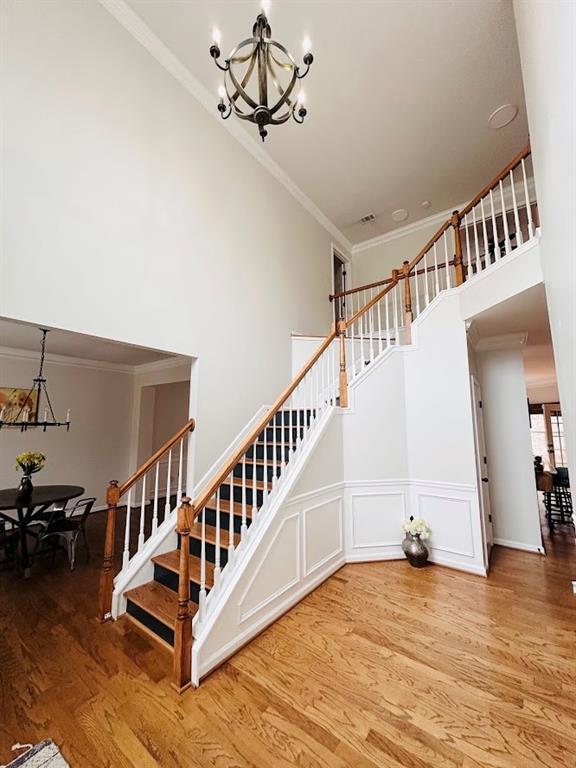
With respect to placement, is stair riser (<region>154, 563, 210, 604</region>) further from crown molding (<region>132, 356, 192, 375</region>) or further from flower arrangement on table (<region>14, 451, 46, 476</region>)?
crown molding (<region>132, 356, 192, 375</region>)

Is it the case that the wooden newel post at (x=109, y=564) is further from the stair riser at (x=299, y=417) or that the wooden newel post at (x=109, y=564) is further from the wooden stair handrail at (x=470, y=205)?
the wooden stair handrail at (x=470, y=205)

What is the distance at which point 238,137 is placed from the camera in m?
4.34

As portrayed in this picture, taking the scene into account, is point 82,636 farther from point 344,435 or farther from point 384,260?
point 384,260

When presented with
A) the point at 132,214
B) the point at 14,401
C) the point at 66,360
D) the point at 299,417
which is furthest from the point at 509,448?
the point at 14,401

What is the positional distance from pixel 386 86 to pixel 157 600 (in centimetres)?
603

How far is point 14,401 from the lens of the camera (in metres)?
5.16

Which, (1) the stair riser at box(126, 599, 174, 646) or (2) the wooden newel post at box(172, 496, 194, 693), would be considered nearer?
(2) the wooden newel post at box(172, 496, 194, 693)

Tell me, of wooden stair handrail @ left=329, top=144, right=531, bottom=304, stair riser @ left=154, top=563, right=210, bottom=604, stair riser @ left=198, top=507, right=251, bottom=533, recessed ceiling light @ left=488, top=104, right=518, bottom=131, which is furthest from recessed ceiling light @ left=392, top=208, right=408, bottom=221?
stair riser @ left=154, top=563, right=210, bottom=604

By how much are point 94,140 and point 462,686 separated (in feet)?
16.2

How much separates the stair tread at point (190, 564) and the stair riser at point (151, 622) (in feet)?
1.10

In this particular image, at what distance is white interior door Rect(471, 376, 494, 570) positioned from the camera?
357 centimetres

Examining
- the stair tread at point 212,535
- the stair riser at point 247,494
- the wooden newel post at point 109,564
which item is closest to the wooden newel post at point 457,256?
the stair riser at point 247,494

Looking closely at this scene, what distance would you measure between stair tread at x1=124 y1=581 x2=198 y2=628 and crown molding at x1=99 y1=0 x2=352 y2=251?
5.30m

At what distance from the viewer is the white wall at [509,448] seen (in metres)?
4.07
